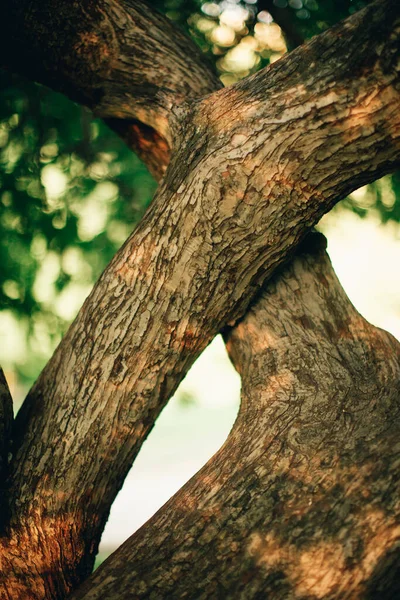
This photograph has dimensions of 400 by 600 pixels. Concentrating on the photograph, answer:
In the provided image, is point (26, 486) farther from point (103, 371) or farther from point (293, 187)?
point (293, 187)

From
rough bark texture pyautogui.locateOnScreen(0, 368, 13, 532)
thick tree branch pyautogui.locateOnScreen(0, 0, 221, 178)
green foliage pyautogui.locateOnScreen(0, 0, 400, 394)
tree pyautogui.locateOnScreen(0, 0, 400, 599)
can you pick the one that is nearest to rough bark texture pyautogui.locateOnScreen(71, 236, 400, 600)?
tree pyautogui.locateOnScreen(0, 0, 400, 599)

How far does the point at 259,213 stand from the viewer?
1819mm

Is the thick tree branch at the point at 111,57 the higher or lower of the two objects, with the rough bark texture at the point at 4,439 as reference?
higher

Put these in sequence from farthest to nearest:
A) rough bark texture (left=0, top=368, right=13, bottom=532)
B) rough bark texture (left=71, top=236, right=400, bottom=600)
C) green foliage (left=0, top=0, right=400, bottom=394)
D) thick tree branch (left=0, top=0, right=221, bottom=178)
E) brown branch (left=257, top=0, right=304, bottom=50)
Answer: green foliage (left=0, top=0, right=400, bottom=394) → brown branch (left=257, top=0, right=304, bottom=50) → thick tree branch (left=0, top=0, right=221, bottom=178) → rough bark texture (left=0, top=368, right=13, bottom=532) → rough bark texture (left=71, top=236, right=400, bottom=600)

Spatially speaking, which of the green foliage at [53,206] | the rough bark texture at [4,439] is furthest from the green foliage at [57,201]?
the rough bark texture at [4,439]

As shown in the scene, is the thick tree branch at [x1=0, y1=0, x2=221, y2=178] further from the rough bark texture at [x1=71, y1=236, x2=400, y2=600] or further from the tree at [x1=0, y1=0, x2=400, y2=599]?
the rough bark texture at [x1=71, y1=236, x2=400, y2=600]

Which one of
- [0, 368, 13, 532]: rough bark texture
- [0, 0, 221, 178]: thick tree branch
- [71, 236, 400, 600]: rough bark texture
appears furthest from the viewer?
[0, 0, 221, 178]: thick tree branch

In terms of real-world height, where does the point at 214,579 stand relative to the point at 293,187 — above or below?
below

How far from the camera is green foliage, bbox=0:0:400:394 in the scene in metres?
3.65

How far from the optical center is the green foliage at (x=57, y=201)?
3654 mm

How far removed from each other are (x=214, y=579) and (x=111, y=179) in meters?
2.89

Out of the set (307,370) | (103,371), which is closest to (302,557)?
(307,370)

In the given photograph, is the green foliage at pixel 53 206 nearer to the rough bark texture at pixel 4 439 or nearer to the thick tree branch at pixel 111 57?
the thick tree branch at pixel 111 57

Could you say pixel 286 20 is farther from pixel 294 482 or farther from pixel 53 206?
pixel 294 482
